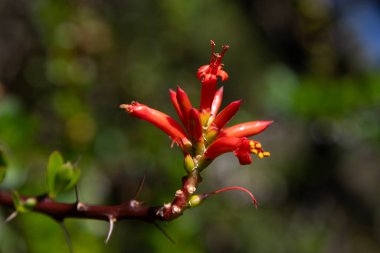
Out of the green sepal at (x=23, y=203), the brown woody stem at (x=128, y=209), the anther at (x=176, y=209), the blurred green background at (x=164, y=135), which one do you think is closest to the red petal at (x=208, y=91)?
the brown woody stem at (x=128, y=209)

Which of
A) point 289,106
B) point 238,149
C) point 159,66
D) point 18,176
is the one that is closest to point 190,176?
point 238,149

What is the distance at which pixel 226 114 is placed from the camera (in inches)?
65.1

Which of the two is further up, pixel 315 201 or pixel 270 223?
pixel 315 201

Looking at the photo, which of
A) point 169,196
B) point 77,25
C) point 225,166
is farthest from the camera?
point 225,166

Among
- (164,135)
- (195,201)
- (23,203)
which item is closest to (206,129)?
(195,201)

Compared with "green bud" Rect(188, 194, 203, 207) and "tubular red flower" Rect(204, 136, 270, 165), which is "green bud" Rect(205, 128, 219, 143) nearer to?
"tubular red flower" Rect(204, 136, 270, 165)

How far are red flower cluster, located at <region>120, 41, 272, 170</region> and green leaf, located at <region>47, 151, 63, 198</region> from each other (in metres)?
0.28

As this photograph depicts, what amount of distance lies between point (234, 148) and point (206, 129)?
13 centimetres

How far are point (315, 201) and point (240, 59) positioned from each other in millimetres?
4552

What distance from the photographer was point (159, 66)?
5.34 metres

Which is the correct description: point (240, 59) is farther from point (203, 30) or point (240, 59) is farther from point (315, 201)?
point (315, 201)

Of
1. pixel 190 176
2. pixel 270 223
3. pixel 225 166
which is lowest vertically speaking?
pixel 270 223

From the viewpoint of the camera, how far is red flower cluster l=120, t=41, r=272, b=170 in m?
1.60

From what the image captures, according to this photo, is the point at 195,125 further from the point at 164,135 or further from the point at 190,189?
the point at 164,135
